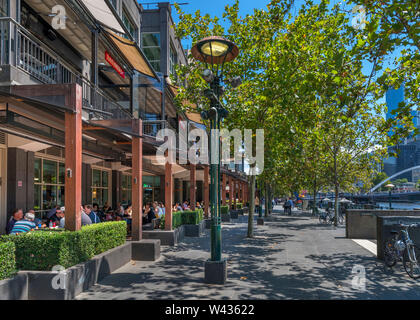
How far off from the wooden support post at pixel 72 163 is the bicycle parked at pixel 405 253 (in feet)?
24.9

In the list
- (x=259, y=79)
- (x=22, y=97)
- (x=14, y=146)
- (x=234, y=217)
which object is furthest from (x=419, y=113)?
(x=234, y=217)

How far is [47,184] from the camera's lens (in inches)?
563

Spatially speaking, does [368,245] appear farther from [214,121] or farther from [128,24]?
[128,24]

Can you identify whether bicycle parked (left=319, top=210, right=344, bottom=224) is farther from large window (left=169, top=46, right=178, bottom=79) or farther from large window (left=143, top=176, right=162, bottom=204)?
large window (left=169, top=46, right=178, bottom=79)

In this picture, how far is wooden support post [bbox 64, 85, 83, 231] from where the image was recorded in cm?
681

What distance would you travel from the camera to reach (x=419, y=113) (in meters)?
10.3

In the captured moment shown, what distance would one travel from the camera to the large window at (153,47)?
94.5ft

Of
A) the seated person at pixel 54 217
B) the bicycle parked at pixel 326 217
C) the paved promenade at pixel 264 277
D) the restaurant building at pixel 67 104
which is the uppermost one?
the restaurant building at pixel 67 104

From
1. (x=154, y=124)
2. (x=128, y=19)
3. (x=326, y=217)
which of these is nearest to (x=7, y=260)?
(x=154, y=124)

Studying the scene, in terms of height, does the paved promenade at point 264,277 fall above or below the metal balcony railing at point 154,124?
below

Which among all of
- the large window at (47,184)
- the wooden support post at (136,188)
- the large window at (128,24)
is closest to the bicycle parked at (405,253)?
the wooden support post at (136,188)

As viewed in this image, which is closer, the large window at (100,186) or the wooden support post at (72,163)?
the wooden support post at (72,163)

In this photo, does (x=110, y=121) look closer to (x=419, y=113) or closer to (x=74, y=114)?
(x=74, y=114)

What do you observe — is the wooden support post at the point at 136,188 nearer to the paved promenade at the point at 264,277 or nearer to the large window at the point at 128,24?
the paved promenade at the point at 264,277
